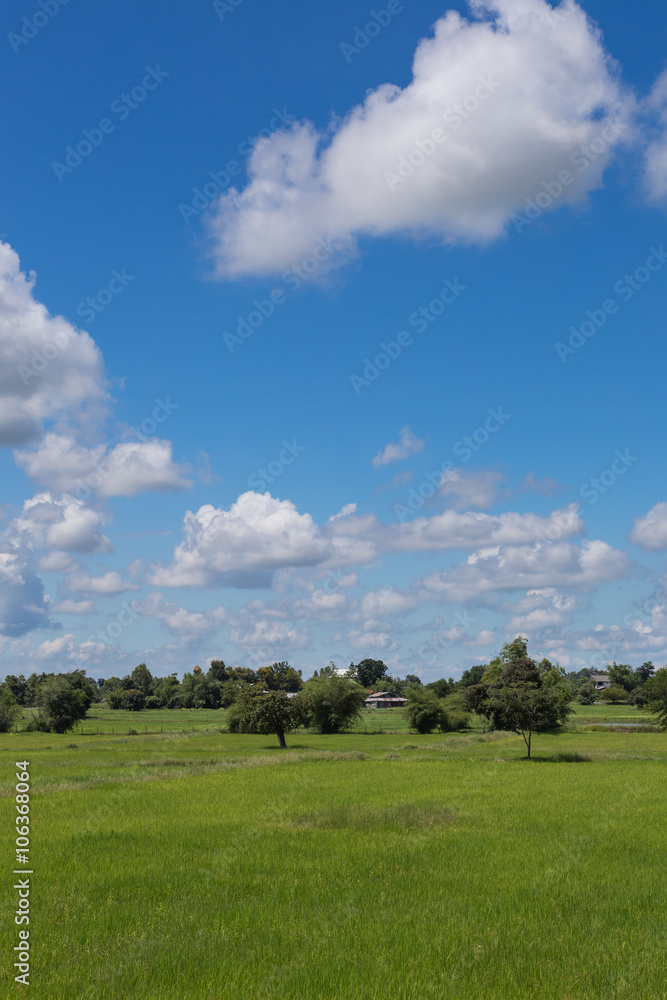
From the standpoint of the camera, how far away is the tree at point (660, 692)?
3927 inches

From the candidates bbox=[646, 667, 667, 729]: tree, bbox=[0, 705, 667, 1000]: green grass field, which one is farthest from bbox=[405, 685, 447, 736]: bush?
bbox=[0, 705, 667, 1000]: green grass field

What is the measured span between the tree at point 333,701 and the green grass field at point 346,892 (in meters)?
65.2

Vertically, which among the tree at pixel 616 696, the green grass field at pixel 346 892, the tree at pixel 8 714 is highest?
the green grass field at pixel 346 892

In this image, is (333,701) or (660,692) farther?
(333,701)

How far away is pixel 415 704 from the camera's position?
102m

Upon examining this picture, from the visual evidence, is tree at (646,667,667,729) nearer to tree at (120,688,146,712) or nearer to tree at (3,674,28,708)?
tree at (120,688,146,712)

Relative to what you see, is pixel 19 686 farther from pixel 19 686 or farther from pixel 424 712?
pixel 424 712

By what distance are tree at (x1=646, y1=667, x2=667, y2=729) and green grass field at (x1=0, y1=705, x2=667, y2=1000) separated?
232 feet

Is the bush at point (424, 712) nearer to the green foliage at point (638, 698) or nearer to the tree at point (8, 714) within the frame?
the tree at point (8, 714)

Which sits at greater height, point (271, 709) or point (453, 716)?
point (271, 709)

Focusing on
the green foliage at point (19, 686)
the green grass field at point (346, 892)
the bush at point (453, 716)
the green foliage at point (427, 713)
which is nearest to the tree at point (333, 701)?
the green foliage at point (427, 713)

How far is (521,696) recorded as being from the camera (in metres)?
65.7

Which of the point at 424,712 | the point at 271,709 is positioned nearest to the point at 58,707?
the point at 271,709

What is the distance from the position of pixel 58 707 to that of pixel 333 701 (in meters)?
43.1
